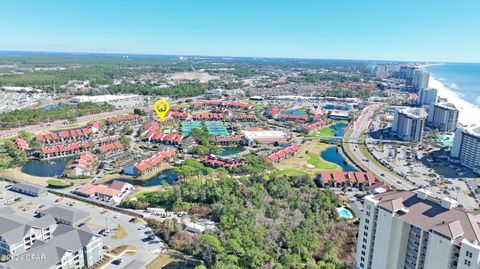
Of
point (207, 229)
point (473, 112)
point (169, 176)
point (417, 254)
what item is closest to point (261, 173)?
point (169, 176)

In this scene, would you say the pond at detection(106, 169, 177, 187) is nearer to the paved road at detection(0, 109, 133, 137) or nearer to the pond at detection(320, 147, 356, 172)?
the pond at detection(320, 147, 356, 172)

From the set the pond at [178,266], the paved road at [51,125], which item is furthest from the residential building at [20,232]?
the paved road at [51,125]

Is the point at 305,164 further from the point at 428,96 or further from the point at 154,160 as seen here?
the point at 428,96

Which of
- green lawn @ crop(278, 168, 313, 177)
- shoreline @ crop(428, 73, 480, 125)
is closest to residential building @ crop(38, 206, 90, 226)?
green lawn @ crop(278, 168, 313, 177)

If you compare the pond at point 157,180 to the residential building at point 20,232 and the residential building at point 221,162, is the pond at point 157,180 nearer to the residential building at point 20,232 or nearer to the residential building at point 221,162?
the residential building at point 221,162

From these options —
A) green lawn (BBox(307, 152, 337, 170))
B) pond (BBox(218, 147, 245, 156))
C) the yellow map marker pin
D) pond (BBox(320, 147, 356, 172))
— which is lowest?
pond (BBox(320, 147, 356, 172))

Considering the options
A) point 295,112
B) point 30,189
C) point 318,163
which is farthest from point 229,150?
point 295,112

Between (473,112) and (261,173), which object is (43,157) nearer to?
(261,173)
